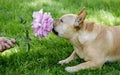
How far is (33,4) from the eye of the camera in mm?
5406

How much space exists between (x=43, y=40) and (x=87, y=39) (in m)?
0.76

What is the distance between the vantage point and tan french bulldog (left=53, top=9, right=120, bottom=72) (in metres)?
3.59

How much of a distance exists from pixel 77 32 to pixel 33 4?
1901mm

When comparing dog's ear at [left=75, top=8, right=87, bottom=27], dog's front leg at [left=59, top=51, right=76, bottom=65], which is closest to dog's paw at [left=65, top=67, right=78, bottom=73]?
dog's front leg at [left=59, top=51, right=76, bottom=65]

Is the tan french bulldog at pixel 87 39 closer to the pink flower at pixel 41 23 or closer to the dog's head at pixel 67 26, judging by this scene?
the dog's head at pixel 67 26

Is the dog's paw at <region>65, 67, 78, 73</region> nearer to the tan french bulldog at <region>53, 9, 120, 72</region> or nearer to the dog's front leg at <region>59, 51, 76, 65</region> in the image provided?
the tan french bulldog at <region>53, 9, 120, 72</region>

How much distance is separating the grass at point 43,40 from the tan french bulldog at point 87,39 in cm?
9

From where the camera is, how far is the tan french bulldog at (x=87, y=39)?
11.8 ft

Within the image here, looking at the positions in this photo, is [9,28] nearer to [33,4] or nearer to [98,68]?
[33,4]

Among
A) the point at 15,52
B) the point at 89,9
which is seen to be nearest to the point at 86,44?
the point at 15,52

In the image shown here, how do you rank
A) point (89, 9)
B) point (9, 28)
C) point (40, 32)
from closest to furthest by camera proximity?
point (40, 32) < point (9, 28) < point (89, 9)

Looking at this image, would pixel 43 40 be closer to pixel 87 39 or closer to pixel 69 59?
pixel 69 59

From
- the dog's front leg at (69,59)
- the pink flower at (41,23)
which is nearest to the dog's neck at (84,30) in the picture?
the dog's front leg at (69,59)

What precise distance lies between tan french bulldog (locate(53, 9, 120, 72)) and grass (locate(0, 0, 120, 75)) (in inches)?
3.5
